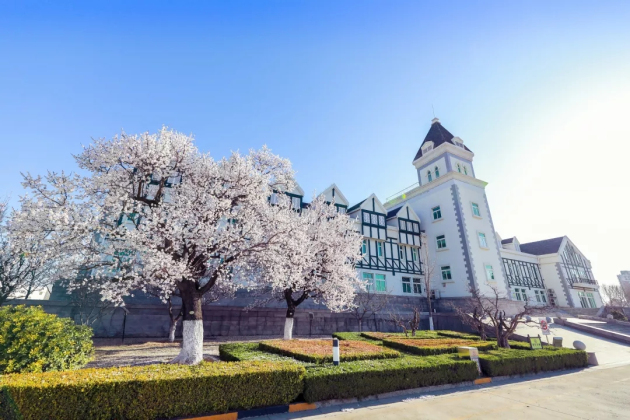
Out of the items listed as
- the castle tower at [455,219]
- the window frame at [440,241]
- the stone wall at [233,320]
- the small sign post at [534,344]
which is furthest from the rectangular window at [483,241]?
the small sign post at [534,344]

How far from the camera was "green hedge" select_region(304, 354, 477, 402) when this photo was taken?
794 centimetres

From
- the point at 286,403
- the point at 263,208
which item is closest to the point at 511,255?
the point at 263,208

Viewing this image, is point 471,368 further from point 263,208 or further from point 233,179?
point 233,179

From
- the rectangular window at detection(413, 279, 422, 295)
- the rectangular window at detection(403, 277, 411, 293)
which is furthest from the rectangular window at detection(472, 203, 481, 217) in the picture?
the rectangular window at detection(403, 277, 411, 293)

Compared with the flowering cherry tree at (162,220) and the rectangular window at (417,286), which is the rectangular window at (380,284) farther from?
the flowering cherry tree at (162,220)

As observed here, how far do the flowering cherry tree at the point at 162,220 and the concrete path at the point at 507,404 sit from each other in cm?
631

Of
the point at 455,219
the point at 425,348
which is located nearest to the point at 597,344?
the point at 455,219

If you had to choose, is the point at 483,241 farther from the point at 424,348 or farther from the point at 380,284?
the point at 424,348

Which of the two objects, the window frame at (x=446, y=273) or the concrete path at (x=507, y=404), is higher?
the window frame at (x=446, y=273)

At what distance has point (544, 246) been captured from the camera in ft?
158

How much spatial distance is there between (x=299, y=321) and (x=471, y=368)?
48.7ft

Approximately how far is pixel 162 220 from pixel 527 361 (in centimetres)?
1682

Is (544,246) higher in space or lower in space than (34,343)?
higher

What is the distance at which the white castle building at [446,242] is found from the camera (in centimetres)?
3269
